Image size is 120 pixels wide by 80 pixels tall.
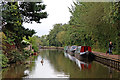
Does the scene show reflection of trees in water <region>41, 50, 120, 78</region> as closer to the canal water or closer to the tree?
the canal water

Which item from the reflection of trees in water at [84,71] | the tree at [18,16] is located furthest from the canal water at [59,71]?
the tree at [18,16]

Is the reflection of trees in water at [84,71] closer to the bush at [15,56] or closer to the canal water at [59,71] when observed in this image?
the canal water at [59,71]

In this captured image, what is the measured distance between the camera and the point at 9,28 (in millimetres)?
19422

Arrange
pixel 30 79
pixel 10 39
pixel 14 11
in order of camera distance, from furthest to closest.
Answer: pixel 10 39 < pixel 14 11 < pixel 30 79

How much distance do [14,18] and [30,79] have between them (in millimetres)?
6998

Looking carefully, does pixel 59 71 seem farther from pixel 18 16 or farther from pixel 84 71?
pixel 18 16

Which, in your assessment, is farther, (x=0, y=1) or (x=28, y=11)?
(x=28, y=11)

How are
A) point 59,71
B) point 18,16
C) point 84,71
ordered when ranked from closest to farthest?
1. point 84,71
2. point 59,71
3. point 18,16

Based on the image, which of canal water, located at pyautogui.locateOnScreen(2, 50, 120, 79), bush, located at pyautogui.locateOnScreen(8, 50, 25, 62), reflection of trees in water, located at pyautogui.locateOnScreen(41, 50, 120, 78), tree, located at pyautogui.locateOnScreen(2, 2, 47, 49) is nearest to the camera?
canal water, located at pyautogui.locateOnScreen(2, 50, 120, 79)

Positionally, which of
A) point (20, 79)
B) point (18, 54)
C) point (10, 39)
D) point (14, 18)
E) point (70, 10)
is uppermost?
point (70, 10)

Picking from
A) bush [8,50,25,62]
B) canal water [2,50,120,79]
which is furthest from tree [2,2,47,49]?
canal water [2,50,120,79]

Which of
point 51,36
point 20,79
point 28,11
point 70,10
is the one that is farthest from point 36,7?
point 51,36

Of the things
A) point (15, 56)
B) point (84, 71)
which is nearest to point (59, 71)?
point (84, 71)

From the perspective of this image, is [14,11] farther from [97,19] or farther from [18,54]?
[97,19]
